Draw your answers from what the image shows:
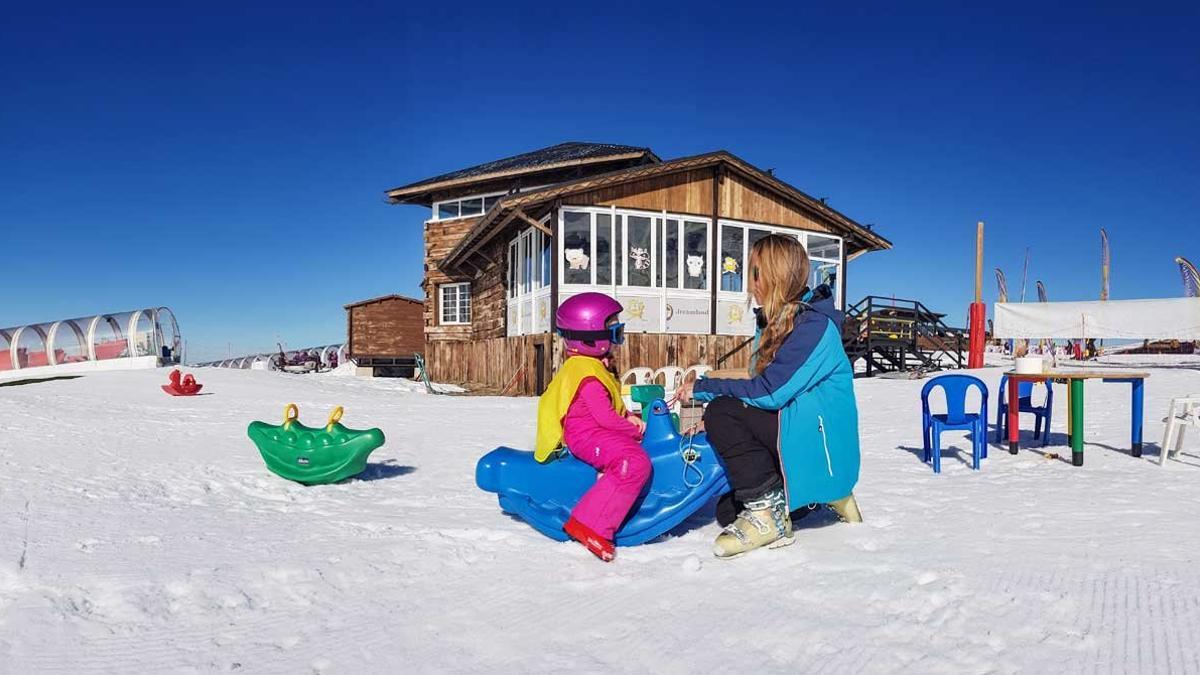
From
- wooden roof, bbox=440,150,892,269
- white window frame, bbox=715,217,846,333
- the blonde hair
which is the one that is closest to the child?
the blonde hair

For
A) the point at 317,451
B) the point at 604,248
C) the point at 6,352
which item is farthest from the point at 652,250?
the point at 6,352

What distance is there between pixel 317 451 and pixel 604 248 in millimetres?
10742

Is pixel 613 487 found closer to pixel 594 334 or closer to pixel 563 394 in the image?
pixel 563 394

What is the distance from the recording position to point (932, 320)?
19516 millimetres

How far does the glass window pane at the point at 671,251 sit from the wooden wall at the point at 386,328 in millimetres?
19581

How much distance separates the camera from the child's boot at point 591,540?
320cm

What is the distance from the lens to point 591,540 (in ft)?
10.7

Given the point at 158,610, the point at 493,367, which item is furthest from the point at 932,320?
the point at 158,610

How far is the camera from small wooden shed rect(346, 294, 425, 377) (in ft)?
107

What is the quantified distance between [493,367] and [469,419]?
841 centimetres

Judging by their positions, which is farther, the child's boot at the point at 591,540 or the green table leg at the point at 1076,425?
the green table leg at the point at 1076,425

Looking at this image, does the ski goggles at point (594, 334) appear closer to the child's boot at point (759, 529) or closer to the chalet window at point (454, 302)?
the child's boot at point (759, 529)

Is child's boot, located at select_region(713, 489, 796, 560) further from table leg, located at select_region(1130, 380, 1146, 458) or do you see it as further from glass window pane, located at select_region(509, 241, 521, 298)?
glass window pane, located at select_region(509, 241, 521, 298)

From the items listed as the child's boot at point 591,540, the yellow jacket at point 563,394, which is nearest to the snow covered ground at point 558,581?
the child's boot at point 591,540
